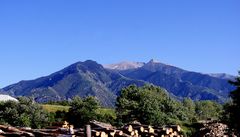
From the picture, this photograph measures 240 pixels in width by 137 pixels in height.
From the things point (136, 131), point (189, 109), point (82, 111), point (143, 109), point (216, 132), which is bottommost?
point (136, 131)

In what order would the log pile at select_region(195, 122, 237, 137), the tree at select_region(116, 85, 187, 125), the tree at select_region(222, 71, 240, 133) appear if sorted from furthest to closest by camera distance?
the tree at select_region(116, 85, 187, 125), the log pile at select_region(195, 122, 237, 137), the tree at select_region(222, 71, 240, 133)

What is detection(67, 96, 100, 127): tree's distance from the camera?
68062 millimetres

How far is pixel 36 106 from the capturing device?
5938cm

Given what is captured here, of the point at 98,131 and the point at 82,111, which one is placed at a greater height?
the point at 82,111

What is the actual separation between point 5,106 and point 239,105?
94.9ft

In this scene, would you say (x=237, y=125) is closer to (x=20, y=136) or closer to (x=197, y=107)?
(x=20, y=136)

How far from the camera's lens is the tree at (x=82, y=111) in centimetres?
6806

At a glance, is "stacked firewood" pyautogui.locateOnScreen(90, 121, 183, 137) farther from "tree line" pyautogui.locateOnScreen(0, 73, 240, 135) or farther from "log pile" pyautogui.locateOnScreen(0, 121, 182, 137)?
"tree line" pyautogui.locateOnScreen(0, 73, 240, 135)

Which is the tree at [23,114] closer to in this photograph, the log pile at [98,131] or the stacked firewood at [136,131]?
the stacked firewood at [136,131]

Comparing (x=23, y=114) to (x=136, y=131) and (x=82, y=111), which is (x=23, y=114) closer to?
(x=82, y=111)

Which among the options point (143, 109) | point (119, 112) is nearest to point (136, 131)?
point (143, 109)

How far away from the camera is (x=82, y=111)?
69.4 meters

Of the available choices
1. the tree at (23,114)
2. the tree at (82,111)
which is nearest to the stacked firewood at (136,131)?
the tree at (23,114)

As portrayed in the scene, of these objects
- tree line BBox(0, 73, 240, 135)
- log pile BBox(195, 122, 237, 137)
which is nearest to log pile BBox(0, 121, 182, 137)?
tree line BBox(0, 73, 240, 135)
